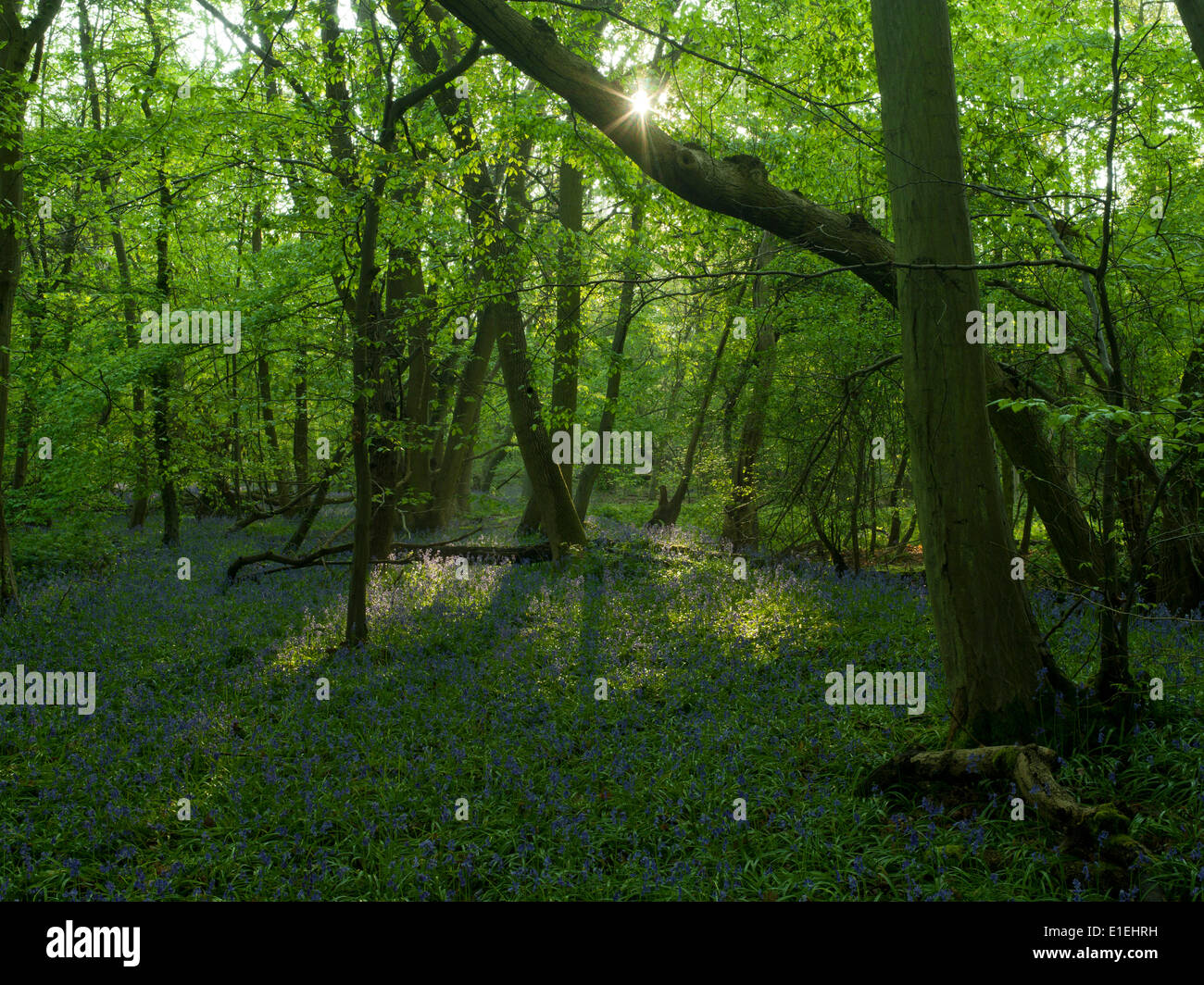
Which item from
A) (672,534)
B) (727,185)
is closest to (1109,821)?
(727,185)

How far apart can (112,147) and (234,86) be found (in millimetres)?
4574

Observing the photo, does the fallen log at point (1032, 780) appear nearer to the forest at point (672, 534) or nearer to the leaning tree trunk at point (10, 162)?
the forest at point (672, 534)

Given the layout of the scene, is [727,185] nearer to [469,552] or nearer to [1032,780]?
[1032,780]

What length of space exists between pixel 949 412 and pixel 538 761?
3838 millimetres

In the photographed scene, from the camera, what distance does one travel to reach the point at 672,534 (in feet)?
52.3

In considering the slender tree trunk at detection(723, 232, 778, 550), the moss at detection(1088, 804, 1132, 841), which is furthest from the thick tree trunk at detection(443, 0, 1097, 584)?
the slender tree trunk at detection(723, 232, 778, 550)

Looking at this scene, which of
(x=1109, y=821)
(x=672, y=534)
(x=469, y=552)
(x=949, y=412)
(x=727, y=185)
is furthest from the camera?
(x=672, y=534)

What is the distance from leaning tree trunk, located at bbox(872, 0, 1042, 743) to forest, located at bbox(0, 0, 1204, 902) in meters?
0.02

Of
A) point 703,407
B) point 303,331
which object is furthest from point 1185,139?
point 303,331

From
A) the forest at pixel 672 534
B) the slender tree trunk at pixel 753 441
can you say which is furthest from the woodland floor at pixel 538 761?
the slender tree trunk at pixel 753 441

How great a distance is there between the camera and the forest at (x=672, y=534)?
14.6 ft

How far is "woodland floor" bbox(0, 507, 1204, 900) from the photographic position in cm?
416

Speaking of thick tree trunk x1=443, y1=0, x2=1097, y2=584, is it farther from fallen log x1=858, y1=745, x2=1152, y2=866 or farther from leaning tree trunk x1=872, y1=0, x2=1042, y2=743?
fallen log x1=858, y1=745, x2=1152, y2=866
